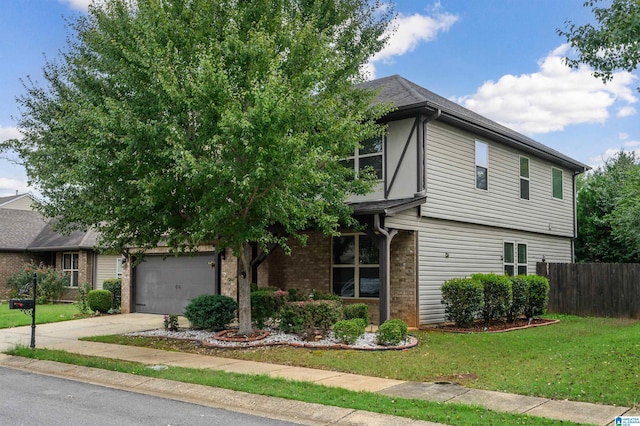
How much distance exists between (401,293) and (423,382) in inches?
271

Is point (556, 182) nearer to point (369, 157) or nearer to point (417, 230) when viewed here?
point (417, 230)

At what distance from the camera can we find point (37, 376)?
10.1 m

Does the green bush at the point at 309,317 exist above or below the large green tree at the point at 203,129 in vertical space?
below

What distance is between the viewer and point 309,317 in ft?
44.7

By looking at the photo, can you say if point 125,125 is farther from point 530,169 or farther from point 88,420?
point 530,169

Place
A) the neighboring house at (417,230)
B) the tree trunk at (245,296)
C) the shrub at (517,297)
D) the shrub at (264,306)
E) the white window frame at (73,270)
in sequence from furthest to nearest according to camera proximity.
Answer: the white window frame at (73,270), the shrub at (517,297), the neighboring house at (417,230), the shrub at (264,306), the tree trunk at (245,296)

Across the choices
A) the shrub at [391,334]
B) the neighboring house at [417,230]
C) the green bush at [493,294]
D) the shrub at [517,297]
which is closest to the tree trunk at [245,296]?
the neighboring house at [417,230]

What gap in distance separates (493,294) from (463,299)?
1.12 metres

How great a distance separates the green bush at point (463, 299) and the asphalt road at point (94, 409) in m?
8.87

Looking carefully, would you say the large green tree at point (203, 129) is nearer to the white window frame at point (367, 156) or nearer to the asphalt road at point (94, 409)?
the white window frame at point (367, 156)

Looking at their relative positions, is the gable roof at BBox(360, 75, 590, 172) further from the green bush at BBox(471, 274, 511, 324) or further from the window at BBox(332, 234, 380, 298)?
the green bush at BBox(471, 274, 511, 324)

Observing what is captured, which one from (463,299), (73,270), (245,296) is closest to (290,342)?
(245,296)

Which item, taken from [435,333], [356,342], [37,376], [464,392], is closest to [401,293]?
[435,333]

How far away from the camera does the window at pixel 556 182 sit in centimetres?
2192
